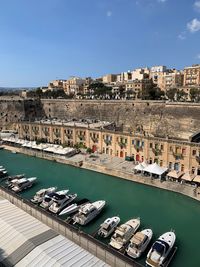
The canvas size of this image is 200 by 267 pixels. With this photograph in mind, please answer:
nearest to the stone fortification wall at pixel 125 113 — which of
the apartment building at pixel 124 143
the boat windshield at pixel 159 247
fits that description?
the apartment building at pixel 124 143

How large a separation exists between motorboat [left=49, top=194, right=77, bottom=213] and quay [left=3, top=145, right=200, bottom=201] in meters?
8.61

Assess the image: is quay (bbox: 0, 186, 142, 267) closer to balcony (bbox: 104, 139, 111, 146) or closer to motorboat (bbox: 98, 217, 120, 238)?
motorboat (bbox: 98, 217, 120, 238)

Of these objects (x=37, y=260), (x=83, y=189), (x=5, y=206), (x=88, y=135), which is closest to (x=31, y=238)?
(x=37, y=260)

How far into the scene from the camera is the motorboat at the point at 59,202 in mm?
22688

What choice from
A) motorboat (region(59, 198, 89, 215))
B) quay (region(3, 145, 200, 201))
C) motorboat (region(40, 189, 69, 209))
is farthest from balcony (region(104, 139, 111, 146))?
motorboat (region(40, 189, 69, 209))

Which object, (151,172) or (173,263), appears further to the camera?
(151,172)

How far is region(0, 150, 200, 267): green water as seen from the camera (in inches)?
757

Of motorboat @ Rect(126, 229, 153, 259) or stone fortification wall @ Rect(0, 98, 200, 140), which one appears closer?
motorboat @ Rect(126, 229, 153, 259)

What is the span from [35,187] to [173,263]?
1765 cm

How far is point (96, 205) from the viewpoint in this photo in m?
22.7

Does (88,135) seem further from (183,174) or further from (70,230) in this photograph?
(70,230)

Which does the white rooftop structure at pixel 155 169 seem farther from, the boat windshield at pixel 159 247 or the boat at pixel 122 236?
the boat windshield at pixel 159 247

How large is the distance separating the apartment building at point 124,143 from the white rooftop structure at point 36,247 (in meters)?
19.7

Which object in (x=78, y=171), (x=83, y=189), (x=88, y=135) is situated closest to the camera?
(x=83, y=189)
